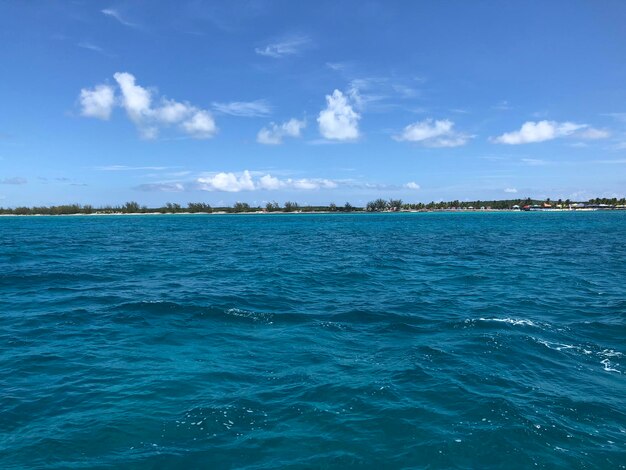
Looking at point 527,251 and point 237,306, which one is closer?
point 237,306

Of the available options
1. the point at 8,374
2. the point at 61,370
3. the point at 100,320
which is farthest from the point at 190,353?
the point at 100,320

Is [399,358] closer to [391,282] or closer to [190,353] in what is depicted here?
[190,353]

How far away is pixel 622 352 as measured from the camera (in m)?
15.6

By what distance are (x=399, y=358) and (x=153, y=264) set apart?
33.4 meters

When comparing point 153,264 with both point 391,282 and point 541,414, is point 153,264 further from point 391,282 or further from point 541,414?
point 541,414

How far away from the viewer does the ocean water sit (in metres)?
9.39

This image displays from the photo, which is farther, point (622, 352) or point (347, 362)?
point (622, 352)

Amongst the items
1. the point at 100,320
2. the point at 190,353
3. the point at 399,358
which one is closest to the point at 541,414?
the point at 399,358

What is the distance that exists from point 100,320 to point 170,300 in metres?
4.75

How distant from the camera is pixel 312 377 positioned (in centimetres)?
1317

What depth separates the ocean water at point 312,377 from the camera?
9.39 m

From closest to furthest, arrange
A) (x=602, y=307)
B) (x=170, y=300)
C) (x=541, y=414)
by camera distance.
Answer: (x=541, y=414), (x=602, y=307), (x=170, y=300)

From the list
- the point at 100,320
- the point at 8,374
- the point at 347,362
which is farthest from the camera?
the point at 100,320

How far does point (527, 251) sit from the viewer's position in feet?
175
